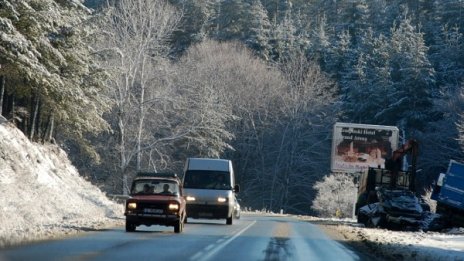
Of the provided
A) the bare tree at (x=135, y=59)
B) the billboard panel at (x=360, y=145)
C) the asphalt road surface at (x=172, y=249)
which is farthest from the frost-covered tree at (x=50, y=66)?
the billboard panel at (x=360, y=145)

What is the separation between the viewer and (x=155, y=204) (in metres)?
24.5

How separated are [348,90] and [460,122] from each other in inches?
886

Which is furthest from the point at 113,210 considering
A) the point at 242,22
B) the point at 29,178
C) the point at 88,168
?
the point at 242,22

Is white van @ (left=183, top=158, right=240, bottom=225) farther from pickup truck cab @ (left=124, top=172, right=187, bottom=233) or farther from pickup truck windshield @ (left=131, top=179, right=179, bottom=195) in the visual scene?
pickup truck windshield @ (left=131, top=179, right=179, bottom=195)

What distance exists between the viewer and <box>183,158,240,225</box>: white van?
3275 cm

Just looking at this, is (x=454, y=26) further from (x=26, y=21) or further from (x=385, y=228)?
(x=26, y=21)

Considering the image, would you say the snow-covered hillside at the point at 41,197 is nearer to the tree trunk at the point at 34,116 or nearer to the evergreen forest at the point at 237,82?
the tree trunk at the point at 34,116

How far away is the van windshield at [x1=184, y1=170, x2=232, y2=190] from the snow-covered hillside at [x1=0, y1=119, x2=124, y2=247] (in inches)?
138

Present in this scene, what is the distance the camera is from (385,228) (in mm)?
37250

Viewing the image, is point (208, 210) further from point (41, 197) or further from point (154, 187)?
point (154, 187)

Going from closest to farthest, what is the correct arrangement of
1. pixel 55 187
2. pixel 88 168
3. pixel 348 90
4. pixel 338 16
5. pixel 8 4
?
pixel 8 4 < pixel 55 187 < pixel 88 168 < pixel 348 90 < pixel 338 16

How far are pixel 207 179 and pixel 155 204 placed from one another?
31.3 feet

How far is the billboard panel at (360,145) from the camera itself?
202 ft

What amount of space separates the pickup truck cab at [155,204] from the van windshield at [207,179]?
7984 millimetres
